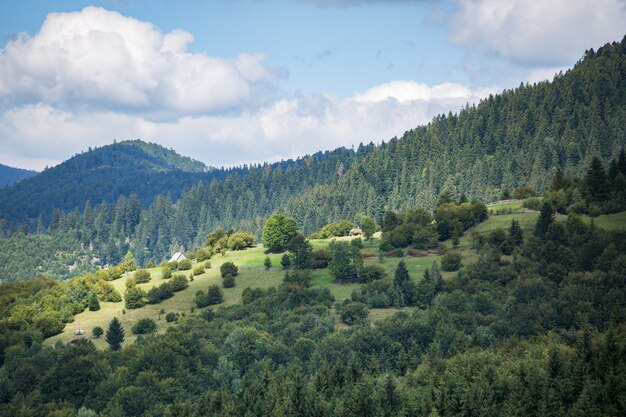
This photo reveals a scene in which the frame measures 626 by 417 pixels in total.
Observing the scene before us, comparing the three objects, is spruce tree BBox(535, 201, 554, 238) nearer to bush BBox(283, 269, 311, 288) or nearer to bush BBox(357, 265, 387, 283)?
bush BBox(357, 265, 387, 283)

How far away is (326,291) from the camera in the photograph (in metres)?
112

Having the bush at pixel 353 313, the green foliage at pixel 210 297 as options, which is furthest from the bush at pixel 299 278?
the bush at pixel 353 313

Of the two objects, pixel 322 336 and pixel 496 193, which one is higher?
pixel 496 193

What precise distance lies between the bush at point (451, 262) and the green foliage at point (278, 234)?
124 feet

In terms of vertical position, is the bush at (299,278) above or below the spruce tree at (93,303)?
above

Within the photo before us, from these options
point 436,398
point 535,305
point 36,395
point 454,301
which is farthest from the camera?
point 454,301

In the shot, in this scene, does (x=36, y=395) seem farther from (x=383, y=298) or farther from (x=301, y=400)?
(x=383, y=298)

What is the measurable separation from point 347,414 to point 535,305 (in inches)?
1405

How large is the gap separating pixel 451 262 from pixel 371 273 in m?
11.5

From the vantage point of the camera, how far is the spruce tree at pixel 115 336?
99.8 meters

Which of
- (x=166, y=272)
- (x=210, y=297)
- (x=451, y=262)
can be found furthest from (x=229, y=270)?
(x=451, y=262)

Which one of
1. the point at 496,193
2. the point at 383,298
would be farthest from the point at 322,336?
the point at 496,193

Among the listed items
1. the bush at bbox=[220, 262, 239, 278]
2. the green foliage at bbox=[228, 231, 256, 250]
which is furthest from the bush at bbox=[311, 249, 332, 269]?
the green foliage at bbox=[228, 231, 256, 250]

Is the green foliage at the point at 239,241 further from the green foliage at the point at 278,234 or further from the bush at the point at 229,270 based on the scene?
the bush at the point at 229,270
